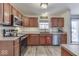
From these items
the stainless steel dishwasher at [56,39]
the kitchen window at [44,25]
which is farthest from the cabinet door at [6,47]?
the kitchen window at [44,25]

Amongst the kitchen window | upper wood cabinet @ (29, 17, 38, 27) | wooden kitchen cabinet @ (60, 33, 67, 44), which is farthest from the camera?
upper wood cabinet @ (29, 17, 38, 27)

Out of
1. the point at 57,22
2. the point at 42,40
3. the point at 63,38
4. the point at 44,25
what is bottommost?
the point at 42,40

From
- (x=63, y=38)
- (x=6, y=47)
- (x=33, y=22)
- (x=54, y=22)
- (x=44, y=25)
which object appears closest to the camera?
(x=6, y=47)

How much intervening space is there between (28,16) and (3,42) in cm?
600

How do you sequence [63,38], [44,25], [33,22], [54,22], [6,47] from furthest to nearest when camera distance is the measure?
[33,22] < [54,22] < [44,25] < [63,38] < [6,47]

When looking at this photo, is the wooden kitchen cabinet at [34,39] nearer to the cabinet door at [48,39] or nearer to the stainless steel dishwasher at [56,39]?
the cabinet door at [48,39]

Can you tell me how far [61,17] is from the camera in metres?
9.05

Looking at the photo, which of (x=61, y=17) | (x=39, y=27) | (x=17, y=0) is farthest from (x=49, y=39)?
(x=17, y=0)

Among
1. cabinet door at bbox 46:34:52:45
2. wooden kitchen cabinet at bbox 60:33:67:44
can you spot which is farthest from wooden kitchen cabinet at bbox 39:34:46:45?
wooden kitchen cabinet at bbox 60:33:67:44

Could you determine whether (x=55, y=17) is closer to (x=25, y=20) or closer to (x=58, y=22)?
(x=58, y=22)

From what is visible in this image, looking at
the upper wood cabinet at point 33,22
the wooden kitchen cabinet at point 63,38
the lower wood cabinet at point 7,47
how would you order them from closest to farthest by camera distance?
the lower wood cabinet at point 7,47 < the wooden kitchen cabinet at point 63,38 < the upper wood cabinet at point 33,22

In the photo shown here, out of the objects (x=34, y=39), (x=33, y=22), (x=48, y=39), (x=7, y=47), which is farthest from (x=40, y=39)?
(x=7, y=47)

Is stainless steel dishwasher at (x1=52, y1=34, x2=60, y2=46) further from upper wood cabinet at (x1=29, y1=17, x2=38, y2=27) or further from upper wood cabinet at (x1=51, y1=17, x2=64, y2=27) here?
upper wood cabinet at (x1=29, y1=17, x2=38, y2=27)

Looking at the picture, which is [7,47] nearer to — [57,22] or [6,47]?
[6,47]
